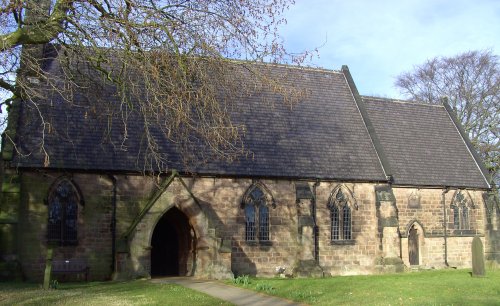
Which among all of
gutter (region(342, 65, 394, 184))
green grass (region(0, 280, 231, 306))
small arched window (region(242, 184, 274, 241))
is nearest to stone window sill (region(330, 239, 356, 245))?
small arched window (region(242, 184, 274, 241))

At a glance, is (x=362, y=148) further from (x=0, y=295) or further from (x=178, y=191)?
(x=0, y=295)

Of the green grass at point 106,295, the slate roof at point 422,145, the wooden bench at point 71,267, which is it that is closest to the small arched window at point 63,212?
the wooden bench at point 71,267

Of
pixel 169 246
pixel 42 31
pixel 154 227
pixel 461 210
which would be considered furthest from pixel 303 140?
pixel 42 31

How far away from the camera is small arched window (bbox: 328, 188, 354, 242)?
27516 mm

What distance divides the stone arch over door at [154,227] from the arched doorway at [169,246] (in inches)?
54.5

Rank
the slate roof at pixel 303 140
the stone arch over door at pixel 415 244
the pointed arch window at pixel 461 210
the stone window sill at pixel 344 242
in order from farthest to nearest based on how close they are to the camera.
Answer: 1. the pointed arch window at pixel 461 210
2. the stone arch over door at pixel 415 244
3. the stone window sill at pixel 344 242
4. the slate roof at pixel 303 140

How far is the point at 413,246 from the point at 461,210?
3627mm

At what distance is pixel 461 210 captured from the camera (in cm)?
3145

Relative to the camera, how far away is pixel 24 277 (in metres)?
21.6

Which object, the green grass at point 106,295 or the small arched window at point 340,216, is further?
the small arched window at point 340,216

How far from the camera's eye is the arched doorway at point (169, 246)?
25328mm

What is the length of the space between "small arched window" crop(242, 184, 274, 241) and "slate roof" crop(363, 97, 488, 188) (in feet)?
24.3

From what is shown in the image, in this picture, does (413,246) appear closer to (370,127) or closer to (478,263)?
(370,127)

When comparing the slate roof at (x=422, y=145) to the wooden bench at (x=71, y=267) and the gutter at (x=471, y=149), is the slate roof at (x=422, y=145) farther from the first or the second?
the wooden bench at (x=71, y=267)
